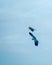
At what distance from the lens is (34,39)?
116ft

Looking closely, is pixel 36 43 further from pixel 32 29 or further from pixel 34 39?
pixel 32 29

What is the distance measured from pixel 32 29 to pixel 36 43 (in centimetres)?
412

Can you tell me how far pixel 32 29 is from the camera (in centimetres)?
3338

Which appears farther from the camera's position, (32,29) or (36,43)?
(36,43)

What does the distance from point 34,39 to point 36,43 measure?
1219mm

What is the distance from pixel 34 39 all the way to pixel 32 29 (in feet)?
9.60

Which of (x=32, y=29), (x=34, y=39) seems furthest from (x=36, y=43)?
(x=32, y=29)

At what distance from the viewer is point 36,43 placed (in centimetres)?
3597
